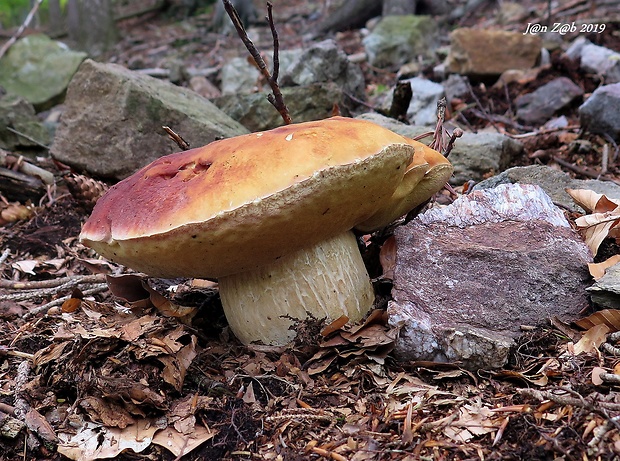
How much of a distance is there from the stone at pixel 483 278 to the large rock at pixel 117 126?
8.04ft

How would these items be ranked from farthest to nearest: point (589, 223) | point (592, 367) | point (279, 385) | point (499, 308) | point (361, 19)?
1. point (361, 19)
2. point (589, 223)
3. point (499, 308)
4. point (279, 385)
5. point (592, 367)

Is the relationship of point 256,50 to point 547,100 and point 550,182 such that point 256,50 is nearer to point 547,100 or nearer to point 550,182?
point 550,182

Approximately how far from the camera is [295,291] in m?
1.99

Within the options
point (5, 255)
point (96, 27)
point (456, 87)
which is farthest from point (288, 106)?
point (96, 27)

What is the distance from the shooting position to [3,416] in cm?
176

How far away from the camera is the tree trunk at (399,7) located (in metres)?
10.9

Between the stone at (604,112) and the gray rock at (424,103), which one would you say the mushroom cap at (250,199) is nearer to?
the stone at (604,112)

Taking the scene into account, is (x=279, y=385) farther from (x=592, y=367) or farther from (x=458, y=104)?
(x=458, y=104)

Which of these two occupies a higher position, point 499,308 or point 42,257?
point 42,257

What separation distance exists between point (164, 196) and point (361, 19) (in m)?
10.8

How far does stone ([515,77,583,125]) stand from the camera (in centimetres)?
523

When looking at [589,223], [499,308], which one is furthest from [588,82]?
[499,308]

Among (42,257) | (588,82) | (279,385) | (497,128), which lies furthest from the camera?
(588,82)

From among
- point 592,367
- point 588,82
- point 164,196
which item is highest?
point 164,196
